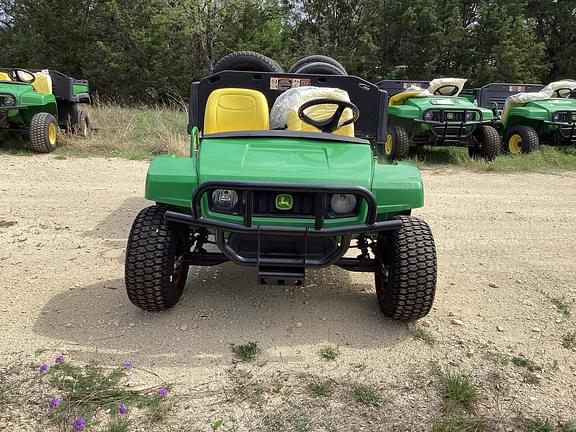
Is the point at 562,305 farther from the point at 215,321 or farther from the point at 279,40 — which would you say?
the point at 279,40

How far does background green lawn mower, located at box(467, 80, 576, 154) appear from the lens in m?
9.55

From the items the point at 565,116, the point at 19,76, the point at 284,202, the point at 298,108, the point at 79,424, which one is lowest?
the point at 79,424

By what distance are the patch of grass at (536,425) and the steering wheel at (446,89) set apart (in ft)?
27.2

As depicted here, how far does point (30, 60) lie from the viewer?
24.0 meters

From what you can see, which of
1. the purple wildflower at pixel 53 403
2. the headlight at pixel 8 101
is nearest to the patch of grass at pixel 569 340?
the purple wildflower at pixel 53 403

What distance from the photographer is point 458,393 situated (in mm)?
2344

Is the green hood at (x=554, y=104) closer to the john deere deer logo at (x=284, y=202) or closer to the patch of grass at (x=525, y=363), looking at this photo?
the patch of grass at (x=525, y=363)

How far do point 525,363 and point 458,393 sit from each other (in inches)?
20.6

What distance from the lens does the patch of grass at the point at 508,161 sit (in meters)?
8.72

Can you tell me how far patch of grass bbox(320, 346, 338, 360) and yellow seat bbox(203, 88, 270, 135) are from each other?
182cm

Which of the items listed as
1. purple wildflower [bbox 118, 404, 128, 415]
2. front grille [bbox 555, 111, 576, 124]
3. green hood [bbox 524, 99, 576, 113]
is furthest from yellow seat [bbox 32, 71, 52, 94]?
front grille [bbox 555, 111, 576, 124]

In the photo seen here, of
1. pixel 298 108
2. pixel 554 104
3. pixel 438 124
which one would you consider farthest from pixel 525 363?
pixel 554 104

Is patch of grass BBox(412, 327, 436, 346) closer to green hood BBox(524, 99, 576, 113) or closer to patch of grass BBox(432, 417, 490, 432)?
patch of grass BBox(432, 417, 490, 432)

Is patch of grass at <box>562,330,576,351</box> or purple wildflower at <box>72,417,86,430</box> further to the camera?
patch of grass at <box>562,330,576,351</box>
